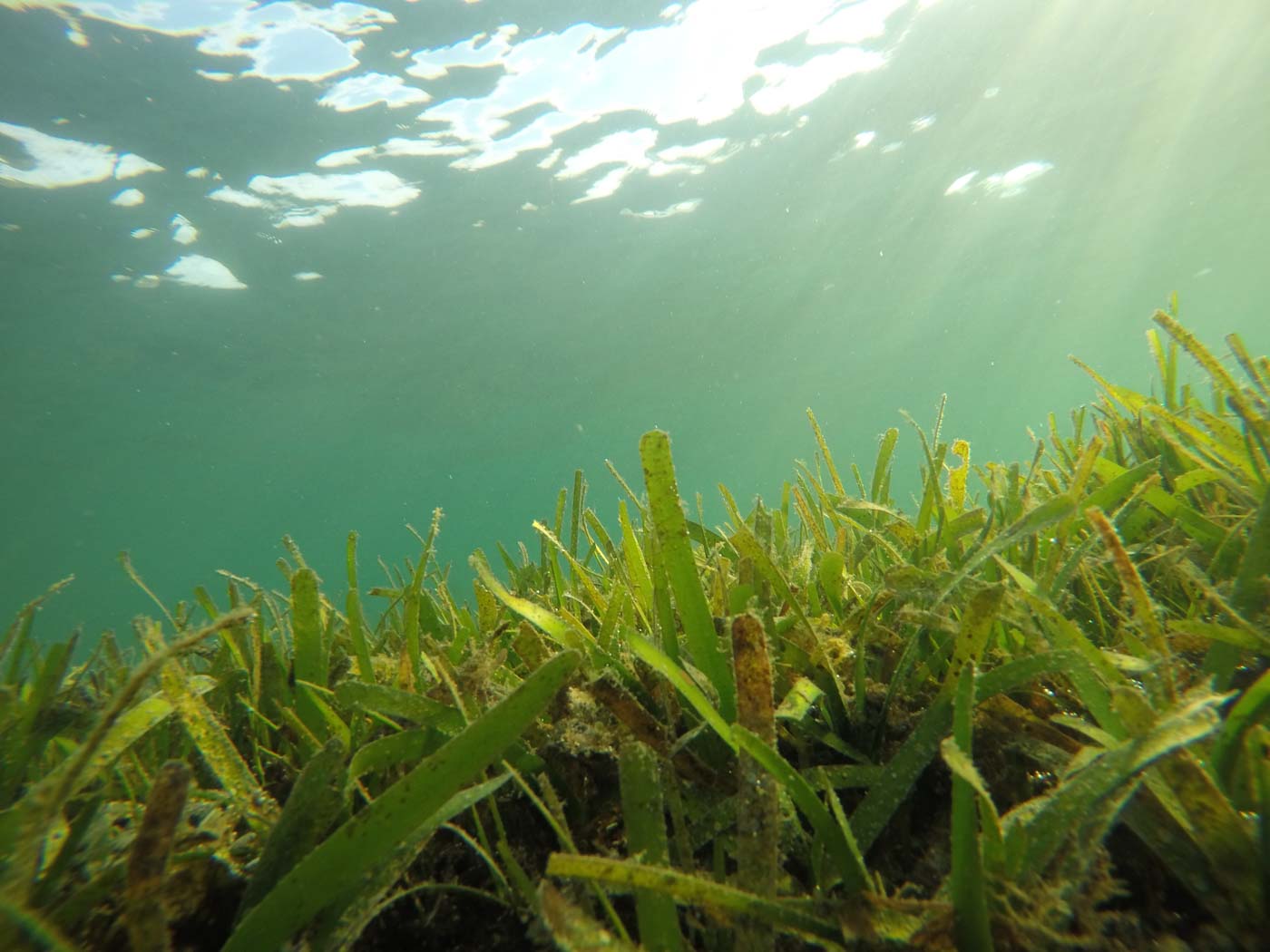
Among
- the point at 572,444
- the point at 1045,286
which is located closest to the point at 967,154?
the point at 1045,286

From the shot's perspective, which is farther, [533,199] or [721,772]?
[533,199]

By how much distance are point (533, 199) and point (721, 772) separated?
1710cm

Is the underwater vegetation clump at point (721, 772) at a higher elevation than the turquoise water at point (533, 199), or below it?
below

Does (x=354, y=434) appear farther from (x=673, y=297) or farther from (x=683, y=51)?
(x=683, y=51)

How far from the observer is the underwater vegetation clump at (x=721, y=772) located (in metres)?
0.49

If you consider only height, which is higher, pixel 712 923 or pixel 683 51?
pixel 683 51

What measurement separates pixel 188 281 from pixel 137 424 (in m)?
12.2

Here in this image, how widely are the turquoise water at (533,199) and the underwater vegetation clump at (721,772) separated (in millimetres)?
1480

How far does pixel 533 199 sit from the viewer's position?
15562 mm

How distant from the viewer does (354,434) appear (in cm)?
3066

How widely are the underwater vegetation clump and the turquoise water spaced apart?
4.85 feet

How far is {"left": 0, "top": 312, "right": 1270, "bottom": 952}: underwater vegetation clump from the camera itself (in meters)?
0.49

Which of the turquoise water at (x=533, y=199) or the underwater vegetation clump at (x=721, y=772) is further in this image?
the turquoise water at (x=533, y=199)

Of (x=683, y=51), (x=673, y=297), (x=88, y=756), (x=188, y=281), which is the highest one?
(x=683, y=51)
